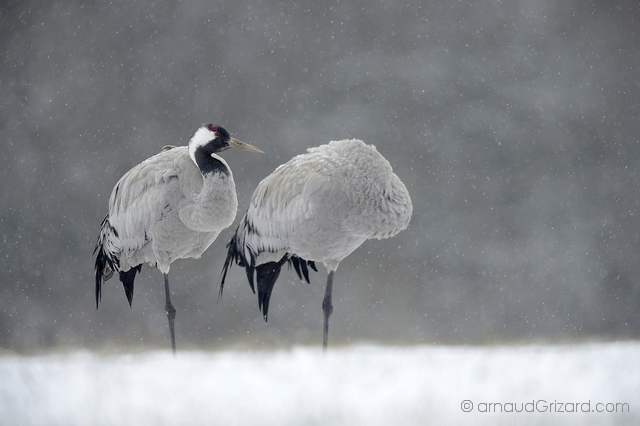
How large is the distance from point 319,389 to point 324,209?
25.2 inches

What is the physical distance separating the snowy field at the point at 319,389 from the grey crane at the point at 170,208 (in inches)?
9.1

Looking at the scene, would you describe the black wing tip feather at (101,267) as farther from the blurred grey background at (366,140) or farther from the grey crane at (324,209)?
the grey crane at (324,209)

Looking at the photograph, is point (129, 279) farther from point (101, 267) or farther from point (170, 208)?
point (170, 208)

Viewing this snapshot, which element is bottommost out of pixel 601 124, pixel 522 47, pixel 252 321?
pixel 252 321

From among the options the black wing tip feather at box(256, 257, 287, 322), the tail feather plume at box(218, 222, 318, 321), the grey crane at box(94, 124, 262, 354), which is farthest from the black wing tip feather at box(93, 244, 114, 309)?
the black wing tip feather at box(256, 257, 287, 322)

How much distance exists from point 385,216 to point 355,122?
78 centimetres

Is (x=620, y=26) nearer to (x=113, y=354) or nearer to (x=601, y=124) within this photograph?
(x=601, y=124)

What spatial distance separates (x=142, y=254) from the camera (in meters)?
2.22

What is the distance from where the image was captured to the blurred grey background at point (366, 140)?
8.23ft

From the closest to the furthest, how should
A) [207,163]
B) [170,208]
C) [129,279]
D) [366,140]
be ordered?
[207,163] → [170,208] → [129,279] → [366,140]

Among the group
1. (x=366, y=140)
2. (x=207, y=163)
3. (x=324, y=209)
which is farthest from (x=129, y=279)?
(x=366, y=140)

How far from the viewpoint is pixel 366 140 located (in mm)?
2684

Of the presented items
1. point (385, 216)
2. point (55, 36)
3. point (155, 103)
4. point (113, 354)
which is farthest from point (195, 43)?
point (113, 354)

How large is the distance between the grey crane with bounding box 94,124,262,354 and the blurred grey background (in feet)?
1.03
